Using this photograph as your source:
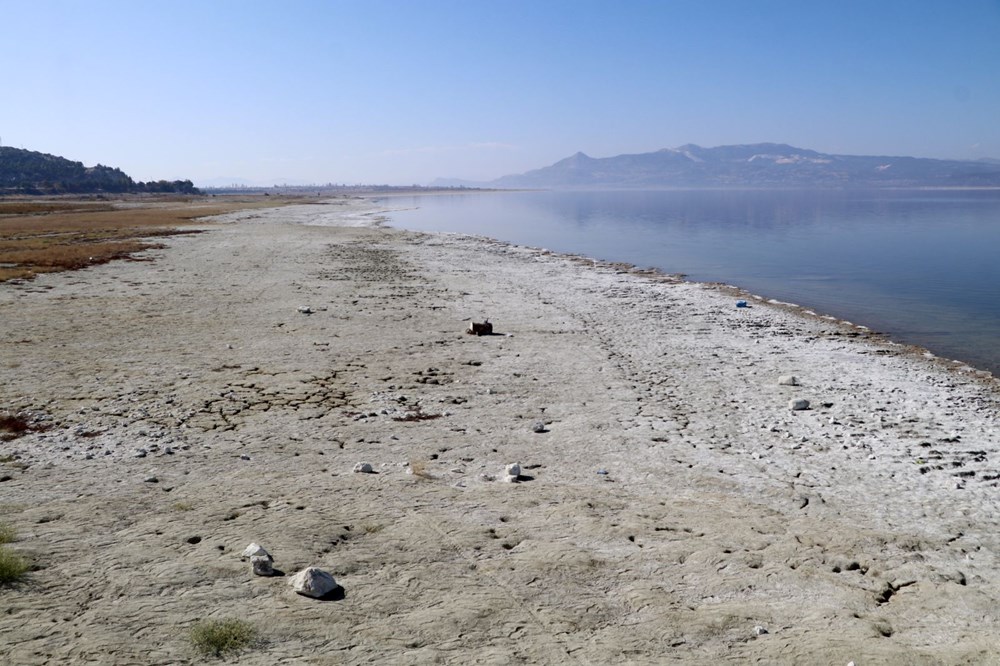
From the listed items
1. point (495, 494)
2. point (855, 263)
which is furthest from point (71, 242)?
point (855, 263)

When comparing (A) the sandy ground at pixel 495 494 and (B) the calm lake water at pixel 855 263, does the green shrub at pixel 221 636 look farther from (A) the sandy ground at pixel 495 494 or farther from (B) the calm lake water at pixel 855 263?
(B) the calm lake water at pixel 855 263

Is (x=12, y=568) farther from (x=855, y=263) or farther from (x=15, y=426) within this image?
(x=855, y=263)

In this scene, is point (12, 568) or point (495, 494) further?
point (495, 494)

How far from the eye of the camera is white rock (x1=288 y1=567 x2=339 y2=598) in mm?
6137

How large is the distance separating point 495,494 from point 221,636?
3994 millimetres

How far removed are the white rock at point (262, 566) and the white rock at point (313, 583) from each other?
0.32 meters

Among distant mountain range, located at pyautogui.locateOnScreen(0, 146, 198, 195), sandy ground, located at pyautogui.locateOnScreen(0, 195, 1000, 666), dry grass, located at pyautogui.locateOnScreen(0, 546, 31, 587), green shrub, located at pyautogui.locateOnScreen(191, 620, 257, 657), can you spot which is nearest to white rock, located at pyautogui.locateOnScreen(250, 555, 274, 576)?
sandy ground, located at pyautogui.locateOnScreen(0, 195, 1000, 666)

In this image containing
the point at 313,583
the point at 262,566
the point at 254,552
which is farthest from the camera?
the point at 254,552

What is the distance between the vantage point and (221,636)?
5.48 meters

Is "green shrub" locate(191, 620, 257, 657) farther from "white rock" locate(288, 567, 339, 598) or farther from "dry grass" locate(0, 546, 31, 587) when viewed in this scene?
"dry grass" locate(0, 546, 31, 587)

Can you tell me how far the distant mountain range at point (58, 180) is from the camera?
15738cm

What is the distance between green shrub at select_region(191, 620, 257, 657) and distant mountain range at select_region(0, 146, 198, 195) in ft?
568

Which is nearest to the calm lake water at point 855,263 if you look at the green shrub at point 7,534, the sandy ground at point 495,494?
the sandy ground at point 495,494

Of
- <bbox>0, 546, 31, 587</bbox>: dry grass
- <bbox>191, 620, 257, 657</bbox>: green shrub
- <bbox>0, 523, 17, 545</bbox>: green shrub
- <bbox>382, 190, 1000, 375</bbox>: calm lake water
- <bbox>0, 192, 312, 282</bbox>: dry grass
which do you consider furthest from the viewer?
<bbox>0, 192, 312, 282</bbox>: dry grass
